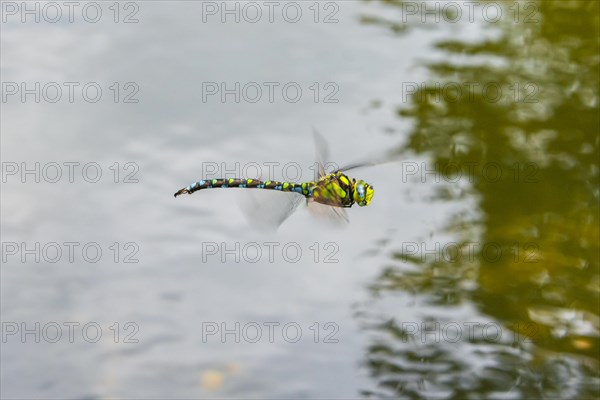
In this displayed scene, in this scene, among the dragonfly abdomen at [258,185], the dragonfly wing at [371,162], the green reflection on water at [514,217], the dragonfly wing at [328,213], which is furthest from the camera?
the green reflection on water at [514,217]

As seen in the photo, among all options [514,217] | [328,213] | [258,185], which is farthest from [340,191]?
[514,217]

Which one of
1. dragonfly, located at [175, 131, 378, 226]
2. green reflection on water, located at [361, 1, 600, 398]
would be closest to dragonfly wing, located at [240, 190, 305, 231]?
dragonfly, located at [175, 131, 378, 226]

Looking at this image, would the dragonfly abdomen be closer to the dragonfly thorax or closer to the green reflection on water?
the dragonfly thorax

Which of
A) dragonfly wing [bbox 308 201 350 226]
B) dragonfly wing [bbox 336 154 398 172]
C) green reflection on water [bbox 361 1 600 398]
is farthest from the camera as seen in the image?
green reflection on water [bbox 361 1 600 398]

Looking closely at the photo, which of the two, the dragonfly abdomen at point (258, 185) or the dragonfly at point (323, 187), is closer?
the dragonfly at point (323, 187)

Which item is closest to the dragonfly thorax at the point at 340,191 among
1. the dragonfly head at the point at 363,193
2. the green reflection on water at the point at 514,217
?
the dragonfly head at the point at 363,193

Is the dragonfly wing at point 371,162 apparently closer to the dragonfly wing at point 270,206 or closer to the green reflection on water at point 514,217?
Answer: the dragonfly wing at point 270,206
